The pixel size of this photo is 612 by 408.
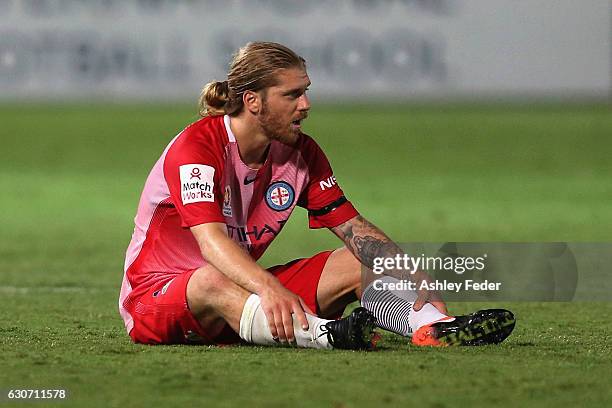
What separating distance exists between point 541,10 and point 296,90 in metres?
13.9

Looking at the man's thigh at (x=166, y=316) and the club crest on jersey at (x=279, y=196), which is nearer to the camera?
the man's thigh at (x=166, y=316)

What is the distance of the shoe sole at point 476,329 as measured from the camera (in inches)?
188

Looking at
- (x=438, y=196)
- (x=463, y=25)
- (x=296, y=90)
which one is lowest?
(x=438, y=196)

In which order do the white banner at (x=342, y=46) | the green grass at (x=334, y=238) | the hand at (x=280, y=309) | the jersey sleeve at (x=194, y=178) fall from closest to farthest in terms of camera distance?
the green grass at (x=334, y=238), the hand at (x=280, y=309), the jersey sleeve at (x=194, y=178), the white banner at (x=342, y=46)

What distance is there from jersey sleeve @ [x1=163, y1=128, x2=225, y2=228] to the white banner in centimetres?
1308

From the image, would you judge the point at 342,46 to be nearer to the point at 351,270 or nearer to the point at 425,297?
the point at 351,270

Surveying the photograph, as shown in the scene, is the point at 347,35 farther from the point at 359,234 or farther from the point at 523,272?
the point at 359,234

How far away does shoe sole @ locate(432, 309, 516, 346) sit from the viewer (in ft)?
15.6

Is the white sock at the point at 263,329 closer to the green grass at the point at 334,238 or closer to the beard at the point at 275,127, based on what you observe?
the green grass at the point at 334,238

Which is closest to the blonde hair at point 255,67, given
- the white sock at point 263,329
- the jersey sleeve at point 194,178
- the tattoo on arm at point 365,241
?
the jersey sleeve at point 194,178

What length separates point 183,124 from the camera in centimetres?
1756

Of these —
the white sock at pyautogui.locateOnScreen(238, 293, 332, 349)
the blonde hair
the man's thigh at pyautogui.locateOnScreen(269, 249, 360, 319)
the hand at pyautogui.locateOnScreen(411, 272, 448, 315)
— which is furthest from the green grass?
the blonde hair

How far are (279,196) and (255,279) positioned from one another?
2.42ft

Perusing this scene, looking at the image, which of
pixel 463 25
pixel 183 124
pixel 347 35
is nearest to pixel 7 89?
pixel 183 124
